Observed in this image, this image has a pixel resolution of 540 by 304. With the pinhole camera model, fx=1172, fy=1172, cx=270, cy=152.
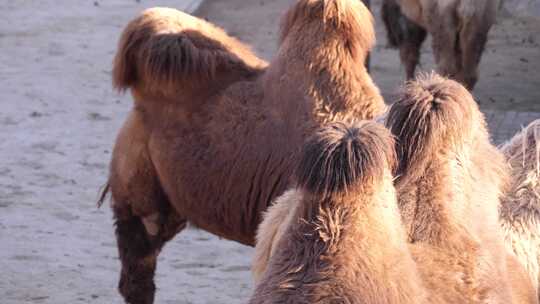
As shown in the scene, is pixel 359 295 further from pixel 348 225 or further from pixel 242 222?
pixel 242 222

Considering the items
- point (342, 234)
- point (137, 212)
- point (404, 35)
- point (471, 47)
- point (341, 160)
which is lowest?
point (404, 35)

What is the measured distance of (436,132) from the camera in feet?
8.02

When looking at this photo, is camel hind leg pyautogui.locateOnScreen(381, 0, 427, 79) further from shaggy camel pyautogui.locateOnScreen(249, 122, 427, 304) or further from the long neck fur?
shaggy camel pyautogui.locateOnScreen(249, 122, 427, 304)

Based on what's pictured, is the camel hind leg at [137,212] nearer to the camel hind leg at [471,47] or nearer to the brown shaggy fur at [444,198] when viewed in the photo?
the brown shaggy fur at [444,198]

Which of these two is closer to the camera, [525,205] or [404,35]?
[525,205]

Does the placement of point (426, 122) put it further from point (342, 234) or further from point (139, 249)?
point (139, 249)

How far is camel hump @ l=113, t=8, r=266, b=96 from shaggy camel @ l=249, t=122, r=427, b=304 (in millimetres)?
2325

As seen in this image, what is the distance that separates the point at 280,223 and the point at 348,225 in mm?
384

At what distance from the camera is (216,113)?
14.4ft

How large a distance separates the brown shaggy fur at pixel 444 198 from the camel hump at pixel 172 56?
199 centimetres

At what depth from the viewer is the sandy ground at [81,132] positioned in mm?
6156

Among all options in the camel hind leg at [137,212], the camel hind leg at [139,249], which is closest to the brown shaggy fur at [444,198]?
the camel hind leg at [137,212]

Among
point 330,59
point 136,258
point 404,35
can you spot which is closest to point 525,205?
point 330,59

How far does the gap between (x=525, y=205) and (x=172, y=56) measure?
5.72ft
